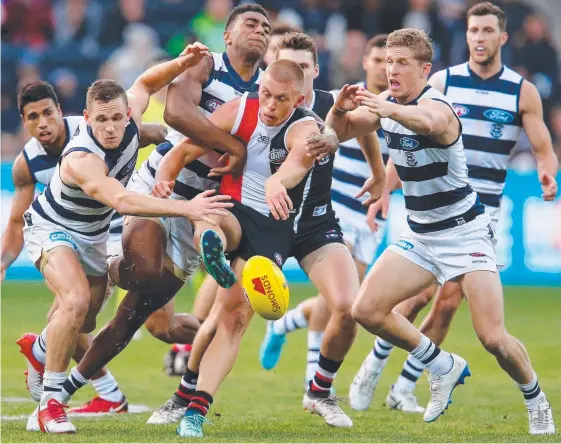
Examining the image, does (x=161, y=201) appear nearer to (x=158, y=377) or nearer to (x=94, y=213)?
(x=94, y=213)

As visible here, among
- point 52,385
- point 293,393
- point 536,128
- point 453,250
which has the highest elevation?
point 536,128

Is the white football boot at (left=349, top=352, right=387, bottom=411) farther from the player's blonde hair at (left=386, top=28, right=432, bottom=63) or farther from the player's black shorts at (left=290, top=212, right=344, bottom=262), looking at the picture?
the player's blonde hair at (left=386, top=28, right=432, bottom=63)

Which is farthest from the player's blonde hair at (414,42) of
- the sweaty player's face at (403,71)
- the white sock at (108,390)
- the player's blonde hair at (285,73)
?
the white sock at (108,390)

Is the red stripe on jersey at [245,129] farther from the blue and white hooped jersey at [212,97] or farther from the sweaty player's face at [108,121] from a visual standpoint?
the sweaty player's face at [108,121]

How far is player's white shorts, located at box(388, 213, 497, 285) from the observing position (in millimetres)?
7340

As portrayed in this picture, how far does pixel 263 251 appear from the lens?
7.18 metres

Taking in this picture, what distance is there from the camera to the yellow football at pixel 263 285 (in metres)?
6.77

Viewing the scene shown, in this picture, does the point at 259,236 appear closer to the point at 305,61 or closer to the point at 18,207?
the point at 305,61

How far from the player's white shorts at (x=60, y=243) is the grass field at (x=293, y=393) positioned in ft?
3.35

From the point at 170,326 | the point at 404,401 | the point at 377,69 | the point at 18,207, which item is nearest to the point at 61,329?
the point at 18,207

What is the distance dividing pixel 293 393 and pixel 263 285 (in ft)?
8.92

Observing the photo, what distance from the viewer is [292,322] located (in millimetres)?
9828

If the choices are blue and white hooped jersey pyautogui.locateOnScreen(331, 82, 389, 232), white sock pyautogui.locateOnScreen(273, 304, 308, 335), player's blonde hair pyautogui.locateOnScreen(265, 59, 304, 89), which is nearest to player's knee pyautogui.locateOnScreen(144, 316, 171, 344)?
white sock pyautogui.locateOnScreen(273, 304, 308, 335)

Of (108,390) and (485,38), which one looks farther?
(485,38)
